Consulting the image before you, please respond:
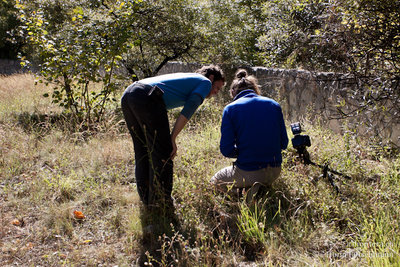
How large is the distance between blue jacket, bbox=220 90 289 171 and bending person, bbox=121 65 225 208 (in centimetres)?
35

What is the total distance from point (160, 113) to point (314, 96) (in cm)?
378

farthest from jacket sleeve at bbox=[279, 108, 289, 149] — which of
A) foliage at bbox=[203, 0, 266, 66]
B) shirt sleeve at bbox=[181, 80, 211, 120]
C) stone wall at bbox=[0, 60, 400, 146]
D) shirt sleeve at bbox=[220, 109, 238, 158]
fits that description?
foliage at bbox=[203, 0, 266, 66]

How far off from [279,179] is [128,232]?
1571 millimetres

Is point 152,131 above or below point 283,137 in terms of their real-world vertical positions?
above

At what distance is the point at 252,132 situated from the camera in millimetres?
3199

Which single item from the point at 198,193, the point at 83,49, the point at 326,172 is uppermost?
the point at 83,49

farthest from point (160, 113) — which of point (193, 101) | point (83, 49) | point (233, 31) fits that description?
point (233, 31)

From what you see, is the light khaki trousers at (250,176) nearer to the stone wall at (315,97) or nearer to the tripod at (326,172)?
the tripod at (326,172)

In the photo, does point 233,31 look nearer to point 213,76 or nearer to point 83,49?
point 83,49

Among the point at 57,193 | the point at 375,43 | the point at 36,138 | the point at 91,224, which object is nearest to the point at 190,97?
the point at 91,224

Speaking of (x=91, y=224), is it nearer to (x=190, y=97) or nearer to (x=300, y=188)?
(x=190, y=97)

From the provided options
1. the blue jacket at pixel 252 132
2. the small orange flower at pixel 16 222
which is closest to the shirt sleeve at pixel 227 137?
the blue jacket at pixel 252 132

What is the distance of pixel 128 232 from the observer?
312 centimetres

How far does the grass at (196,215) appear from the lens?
105 inches
